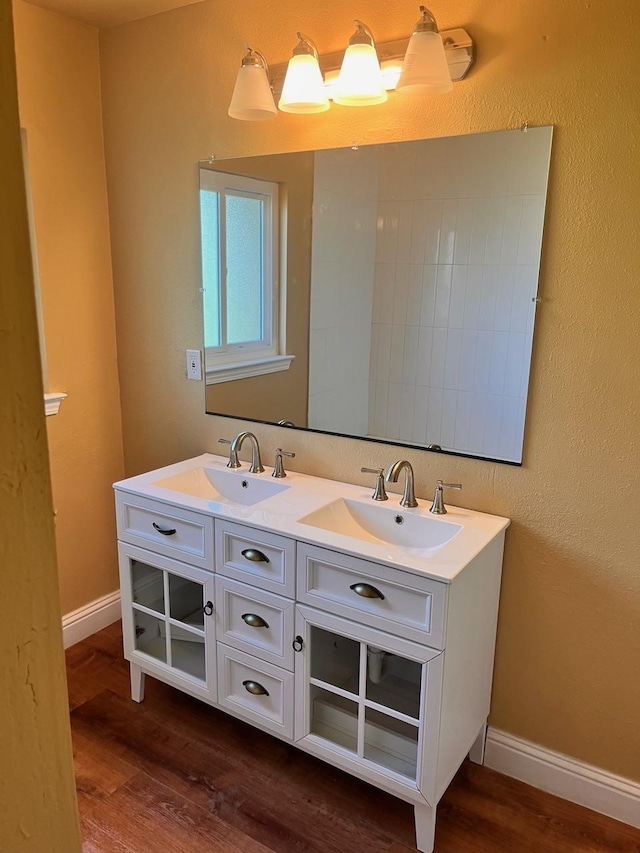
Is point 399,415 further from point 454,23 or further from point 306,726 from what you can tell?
point 454,23

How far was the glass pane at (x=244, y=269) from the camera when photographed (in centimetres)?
221

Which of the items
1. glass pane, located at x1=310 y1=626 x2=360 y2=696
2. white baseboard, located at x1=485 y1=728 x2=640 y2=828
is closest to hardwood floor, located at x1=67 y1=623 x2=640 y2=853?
white baseboard, located at x1=485 y1=728 x2=640 y2=828

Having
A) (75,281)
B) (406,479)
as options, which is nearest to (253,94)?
(75,281)

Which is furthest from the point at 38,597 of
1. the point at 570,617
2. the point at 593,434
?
the point at 570,617

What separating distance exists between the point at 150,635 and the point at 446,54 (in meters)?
1.96

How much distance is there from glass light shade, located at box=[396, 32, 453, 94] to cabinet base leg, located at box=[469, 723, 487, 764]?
1.82 m

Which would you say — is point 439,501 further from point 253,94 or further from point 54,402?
point 54,402

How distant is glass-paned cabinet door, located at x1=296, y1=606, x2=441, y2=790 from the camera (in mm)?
1615

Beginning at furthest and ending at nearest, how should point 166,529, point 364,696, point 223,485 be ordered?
point 223,485
point 166,529
point 364,696

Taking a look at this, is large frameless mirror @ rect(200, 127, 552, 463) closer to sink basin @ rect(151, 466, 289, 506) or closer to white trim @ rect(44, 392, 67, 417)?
sink basin @ rect(151, 466, 289, 506)

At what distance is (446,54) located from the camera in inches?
65.2

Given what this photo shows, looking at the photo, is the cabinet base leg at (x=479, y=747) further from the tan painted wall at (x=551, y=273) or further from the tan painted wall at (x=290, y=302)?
the tan painted wall at (x=290, y=302)

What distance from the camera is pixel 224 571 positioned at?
190 cm

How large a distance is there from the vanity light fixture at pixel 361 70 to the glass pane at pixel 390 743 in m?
1.64
